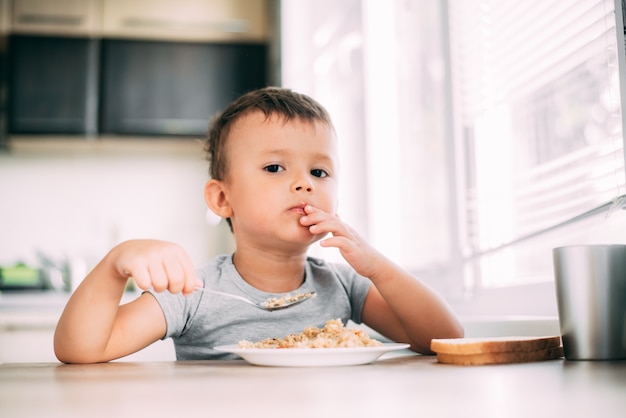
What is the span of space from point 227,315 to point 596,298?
61 cm

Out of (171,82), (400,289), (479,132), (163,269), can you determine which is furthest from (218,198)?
(171,82)

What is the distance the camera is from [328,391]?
55cm

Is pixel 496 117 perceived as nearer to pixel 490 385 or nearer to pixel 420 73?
pixel 420 73

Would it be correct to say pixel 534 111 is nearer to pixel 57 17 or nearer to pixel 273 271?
pixel 273 271

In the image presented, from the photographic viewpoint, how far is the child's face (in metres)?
1.16

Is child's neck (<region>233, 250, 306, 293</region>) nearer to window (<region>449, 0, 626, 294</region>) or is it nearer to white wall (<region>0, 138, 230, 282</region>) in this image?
window (<region>449, 0, 626, 294</region>)

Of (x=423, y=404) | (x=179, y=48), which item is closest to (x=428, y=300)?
(x=423, y=404)

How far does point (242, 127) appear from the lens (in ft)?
4.12

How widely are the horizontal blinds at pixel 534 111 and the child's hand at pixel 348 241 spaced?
385 millimetres

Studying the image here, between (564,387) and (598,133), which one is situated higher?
(598,133)

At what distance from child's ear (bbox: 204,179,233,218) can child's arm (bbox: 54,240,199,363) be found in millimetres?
259

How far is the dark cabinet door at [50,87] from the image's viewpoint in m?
2.87

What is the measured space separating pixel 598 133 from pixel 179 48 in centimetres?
224

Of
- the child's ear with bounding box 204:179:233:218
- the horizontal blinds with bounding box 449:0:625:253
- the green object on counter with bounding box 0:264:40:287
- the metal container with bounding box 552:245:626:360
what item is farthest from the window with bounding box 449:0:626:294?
the green object on counter with bounding box 0:264:40:287
